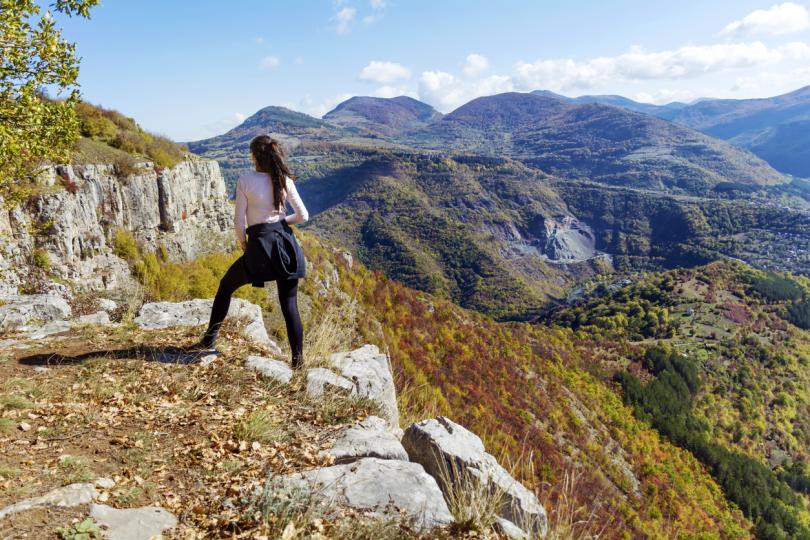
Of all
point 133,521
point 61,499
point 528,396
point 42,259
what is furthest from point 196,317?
point 528,396

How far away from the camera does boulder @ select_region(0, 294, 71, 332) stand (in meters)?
6.65

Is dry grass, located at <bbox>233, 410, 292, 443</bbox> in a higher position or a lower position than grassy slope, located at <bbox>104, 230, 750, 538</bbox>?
higher

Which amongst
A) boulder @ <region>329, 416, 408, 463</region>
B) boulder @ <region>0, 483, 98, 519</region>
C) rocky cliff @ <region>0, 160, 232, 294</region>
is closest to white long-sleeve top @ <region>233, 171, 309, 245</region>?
boulder @ <region>329, 416, 408, 463</region>

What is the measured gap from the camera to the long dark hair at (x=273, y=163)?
4.61 meters

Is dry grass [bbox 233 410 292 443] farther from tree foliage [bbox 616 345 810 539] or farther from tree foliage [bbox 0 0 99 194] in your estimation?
tree foliage [bbox 616 345 810 539]

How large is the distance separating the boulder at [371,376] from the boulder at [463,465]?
837 mm

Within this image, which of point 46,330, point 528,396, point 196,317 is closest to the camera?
point 46,330

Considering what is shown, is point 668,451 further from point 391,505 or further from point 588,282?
point 588,282

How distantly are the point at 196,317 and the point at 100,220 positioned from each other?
9027mm

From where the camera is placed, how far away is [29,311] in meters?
7.27

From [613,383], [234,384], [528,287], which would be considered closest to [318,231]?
[528,287]

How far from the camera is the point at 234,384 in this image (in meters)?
4.63

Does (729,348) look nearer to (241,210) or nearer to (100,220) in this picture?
(100,220)

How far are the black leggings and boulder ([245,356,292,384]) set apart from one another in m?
0.18
